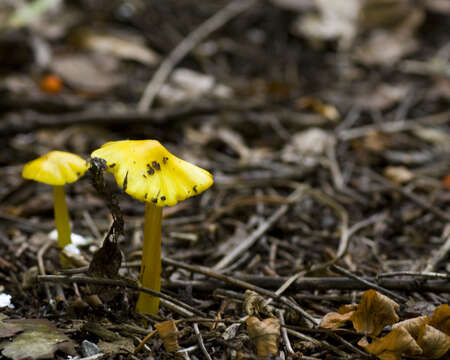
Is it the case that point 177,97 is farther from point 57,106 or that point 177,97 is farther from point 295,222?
point 295,222

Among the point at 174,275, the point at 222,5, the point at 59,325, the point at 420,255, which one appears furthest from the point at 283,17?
the point at 59,325

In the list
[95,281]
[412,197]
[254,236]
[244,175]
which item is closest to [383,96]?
[412,197]

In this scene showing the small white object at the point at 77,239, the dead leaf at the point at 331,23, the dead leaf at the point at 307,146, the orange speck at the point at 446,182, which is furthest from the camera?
the dead leaf at the point at 331,23

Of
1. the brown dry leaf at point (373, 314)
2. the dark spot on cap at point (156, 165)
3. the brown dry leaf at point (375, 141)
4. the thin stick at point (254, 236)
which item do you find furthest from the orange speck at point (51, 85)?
the brown dry leaf at point (373, 314)

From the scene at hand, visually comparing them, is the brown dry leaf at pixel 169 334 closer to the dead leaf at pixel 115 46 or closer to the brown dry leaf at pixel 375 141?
the brown dry leaf at pixel 375 141

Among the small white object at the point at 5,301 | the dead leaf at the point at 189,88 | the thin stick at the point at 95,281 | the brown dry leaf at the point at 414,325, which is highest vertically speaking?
the dead leaf at the point at 189,88

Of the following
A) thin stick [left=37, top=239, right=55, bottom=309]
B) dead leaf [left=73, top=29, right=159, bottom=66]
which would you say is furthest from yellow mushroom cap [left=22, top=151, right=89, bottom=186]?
dead leaf [left=73, top=29, right=159, bottom=66]
